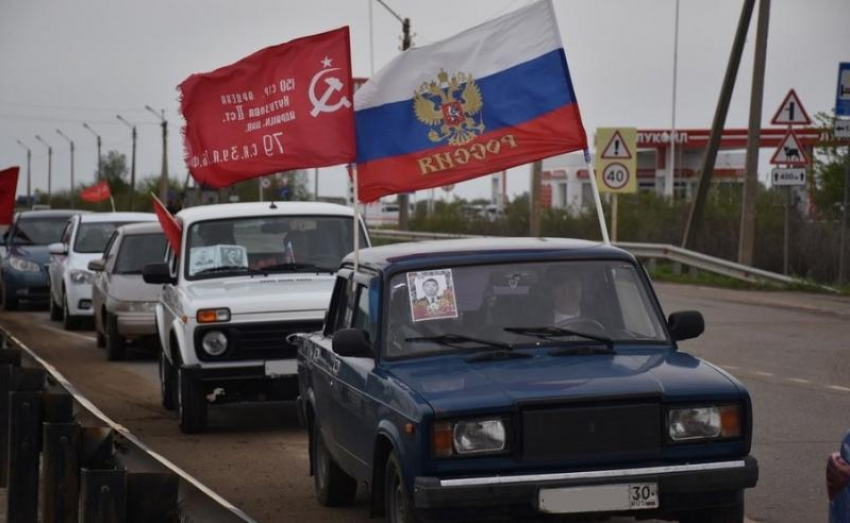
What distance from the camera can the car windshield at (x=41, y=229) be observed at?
30.9 m

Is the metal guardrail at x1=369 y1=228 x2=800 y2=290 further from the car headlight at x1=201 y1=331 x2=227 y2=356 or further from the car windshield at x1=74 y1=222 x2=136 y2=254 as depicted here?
the car headlight at x1=201 y1=331 x2=227 y2=356

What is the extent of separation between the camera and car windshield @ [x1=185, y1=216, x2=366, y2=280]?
46.3 feet

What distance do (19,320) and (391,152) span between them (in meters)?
Result: 17.5

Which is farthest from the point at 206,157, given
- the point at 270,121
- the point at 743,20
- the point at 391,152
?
the point at 743,20

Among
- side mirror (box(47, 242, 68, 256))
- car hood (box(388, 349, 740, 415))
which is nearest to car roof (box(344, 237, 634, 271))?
car hood (box(388, 349, 740, 415))

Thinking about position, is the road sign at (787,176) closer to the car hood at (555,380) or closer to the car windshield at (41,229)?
the car windshield at (41,229)

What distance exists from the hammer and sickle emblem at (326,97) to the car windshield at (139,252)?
869 cm

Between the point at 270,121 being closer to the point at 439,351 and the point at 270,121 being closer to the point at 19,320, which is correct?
the point at 439,351

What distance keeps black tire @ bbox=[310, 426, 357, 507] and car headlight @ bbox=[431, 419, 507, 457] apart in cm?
237

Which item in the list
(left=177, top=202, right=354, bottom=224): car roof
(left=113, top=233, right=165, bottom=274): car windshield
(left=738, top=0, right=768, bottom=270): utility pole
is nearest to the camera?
(left=177, top=202, right=354, bottom=224): car roof

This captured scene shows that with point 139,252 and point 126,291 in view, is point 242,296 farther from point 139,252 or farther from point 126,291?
point 139,252

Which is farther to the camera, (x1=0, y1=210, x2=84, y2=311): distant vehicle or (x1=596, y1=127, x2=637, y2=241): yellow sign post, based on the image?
(x1=596, y1=127, x2=637, y2=241): yellow sign post

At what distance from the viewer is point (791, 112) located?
2838 cm

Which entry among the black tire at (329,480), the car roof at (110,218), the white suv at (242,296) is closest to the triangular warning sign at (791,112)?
the car roof at (110,218)
